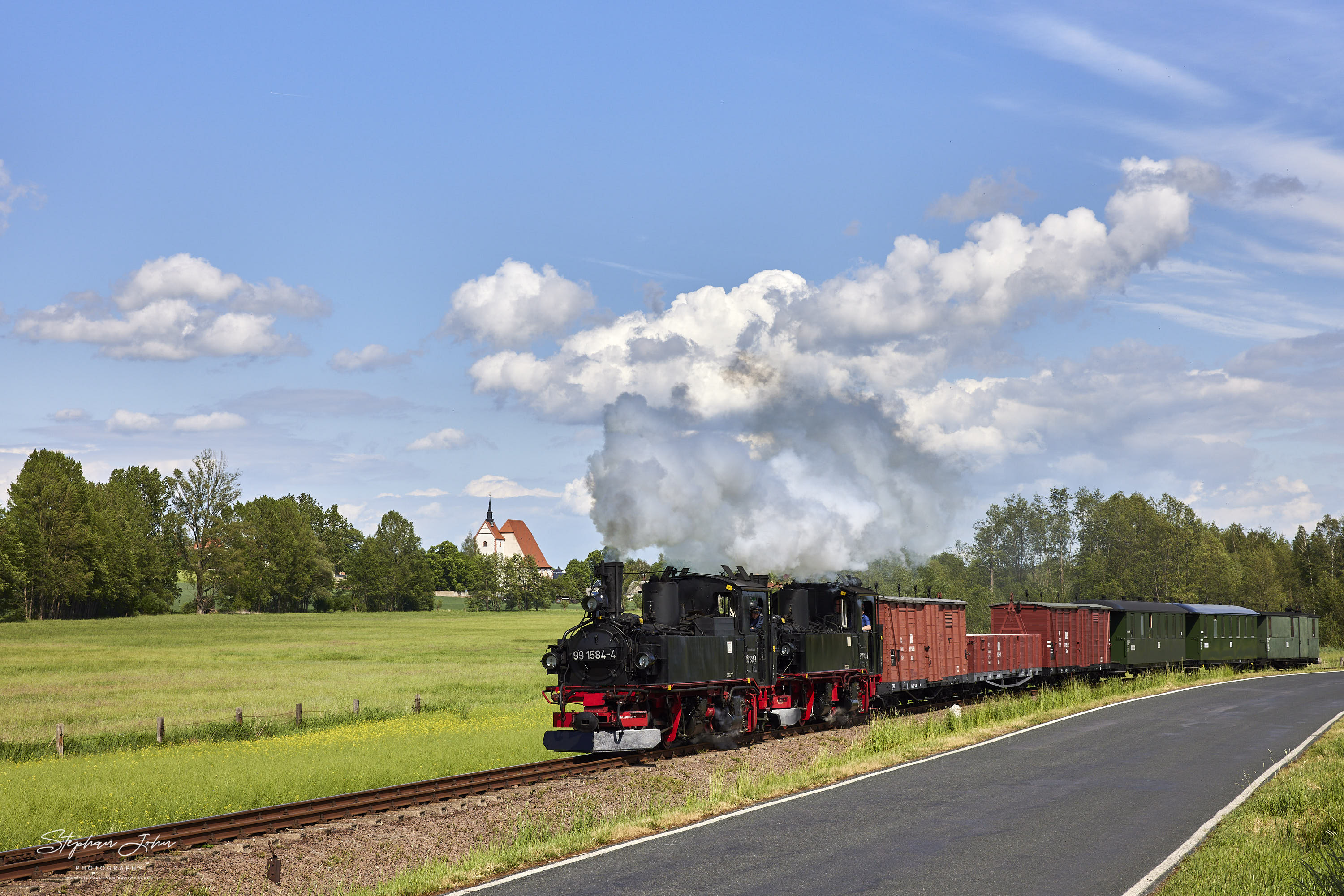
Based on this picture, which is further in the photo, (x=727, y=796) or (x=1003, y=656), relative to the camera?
(x=1003, y=656)

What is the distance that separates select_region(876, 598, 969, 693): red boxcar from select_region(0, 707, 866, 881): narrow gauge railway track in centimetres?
1018

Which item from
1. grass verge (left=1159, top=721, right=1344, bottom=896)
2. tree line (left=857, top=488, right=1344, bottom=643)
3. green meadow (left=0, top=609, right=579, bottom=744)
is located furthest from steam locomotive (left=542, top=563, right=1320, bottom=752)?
tree line (left=857, top=488, right=1344, bottom=643)

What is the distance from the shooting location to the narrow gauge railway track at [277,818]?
11.9 metres

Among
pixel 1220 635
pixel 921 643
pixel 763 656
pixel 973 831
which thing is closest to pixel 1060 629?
pixel 921 643

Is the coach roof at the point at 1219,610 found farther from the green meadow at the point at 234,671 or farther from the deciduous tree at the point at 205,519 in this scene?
the deciduous tree at the point at 205,519

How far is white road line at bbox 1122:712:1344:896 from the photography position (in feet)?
36.9

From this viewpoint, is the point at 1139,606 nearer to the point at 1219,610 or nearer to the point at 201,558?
the point at 1219,610

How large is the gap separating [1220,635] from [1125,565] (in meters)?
60.3

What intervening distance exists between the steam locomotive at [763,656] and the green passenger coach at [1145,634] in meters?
3.54

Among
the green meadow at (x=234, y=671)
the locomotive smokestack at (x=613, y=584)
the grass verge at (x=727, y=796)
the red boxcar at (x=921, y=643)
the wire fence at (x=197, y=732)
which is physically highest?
the locomotive smokestack at (x=613, y=584)

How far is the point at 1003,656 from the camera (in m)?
34.4

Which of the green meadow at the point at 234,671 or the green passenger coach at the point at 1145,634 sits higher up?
the green passenger coach at the point at 1145,634

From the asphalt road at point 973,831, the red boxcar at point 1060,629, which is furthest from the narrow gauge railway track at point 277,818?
the red boxcar at point 1060,629

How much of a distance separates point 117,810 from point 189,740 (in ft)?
40.0
